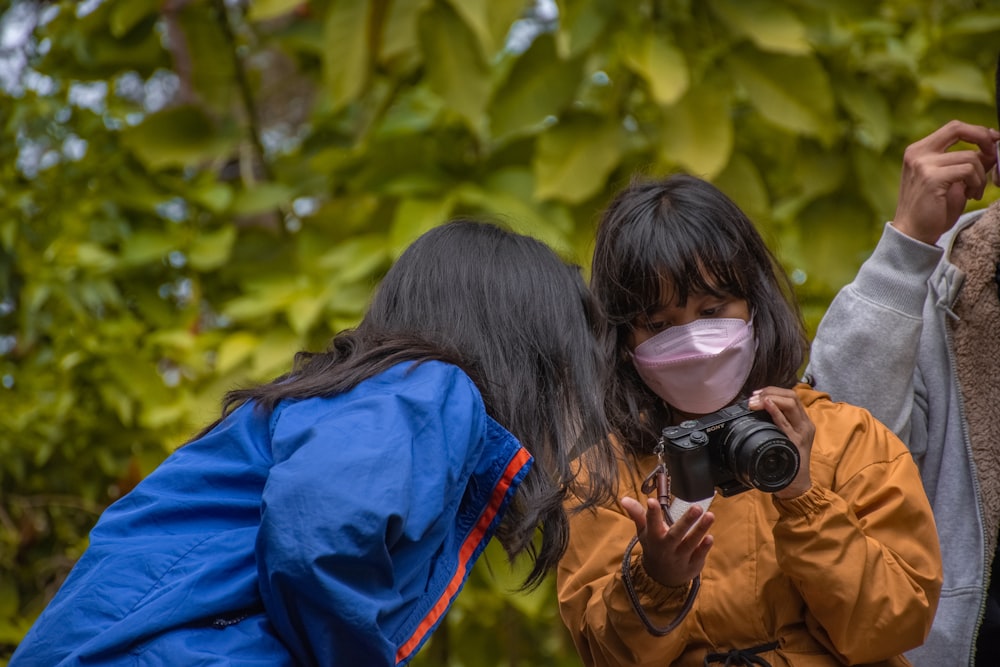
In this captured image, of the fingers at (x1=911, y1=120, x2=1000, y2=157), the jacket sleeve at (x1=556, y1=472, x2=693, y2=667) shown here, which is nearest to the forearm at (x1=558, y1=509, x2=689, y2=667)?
the jacket sleeve at (x1=556, y1=472, x2=693, y2=667)

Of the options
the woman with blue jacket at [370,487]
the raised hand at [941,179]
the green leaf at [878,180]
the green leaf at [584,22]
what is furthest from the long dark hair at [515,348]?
the green leaf at [878,180]

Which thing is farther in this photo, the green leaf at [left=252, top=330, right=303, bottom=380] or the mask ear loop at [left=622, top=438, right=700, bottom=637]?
the green leaf at [left=252, top=330, right=303, bottom=380]

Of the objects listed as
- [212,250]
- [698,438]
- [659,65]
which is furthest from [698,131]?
[698,438]

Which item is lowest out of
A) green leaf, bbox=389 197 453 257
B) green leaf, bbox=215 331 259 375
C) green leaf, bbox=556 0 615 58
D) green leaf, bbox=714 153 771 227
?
green leaf, bbox=215 331 259 375

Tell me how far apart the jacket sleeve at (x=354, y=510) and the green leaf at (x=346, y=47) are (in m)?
1.79

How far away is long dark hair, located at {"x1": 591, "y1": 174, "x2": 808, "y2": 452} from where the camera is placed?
1.91m

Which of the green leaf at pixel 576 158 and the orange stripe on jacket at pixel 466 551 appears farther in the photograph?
the green leaf at pixel 576 158

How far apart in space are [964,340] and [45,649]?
1.54m

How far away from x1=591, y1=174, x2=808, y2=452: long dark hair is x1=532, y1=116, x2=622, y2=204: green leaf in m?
1.06

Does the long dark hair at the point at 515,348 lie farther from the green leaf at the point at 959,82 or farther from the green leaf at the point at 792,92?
the green leaf at the point at 959,82

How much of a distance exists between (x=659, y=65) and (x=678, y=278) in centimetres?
126

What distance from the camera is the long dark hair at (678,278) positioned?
6.25ft

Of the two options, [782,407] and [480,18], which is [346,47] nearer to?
[480,18]

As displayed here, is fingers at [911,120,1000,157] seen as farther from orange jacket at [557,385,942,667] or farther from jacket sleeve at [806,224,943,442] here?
orange jacket at [557,385,942,667]
